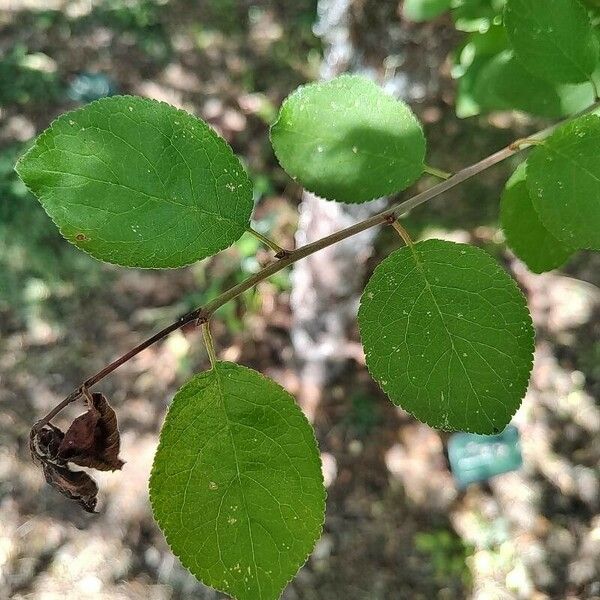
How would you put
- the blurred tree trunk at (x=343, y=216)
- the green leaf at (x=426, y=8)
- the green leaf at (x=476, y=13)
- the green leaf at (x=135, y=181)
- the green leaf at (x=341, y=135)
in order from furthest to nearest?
the blurred tree trunk at (x=343, y=216), the green leaf at (x=426, y=8), the green leaf at (x=476, y=13), the green leaf at (x=341, y=135), the green leaf at (x=135, y=181)

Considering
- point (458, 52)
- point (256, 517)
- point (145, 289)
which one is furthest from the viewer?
point (145, 289)

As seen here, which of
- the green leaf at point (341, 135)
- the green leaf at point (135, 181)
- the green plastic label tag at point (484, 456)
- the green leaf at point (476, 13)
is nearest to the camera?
the green leaf at point (135, 181)

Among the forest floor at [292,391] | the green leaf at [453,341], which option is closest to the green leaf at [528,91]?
the green leaf at [453,341]

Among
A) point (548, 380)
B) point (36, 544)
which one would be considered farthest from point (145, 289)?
point (548, 380)

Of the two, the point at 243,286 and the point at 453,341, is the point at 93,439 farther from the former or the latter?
the point at 453,341

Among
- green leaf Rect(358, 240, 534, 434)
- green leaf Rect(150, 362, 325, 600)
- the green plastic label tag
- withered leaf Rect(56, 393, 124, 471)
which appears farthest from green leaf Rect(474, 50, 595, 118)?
the green plastic label tag

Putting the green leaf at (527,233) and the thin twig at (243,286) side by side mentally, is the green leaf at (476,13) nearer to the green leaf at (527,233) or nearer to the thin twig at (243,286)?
the green leaf at (527,233)

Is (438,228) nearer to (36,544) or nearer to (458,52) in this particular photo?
(458,52)
